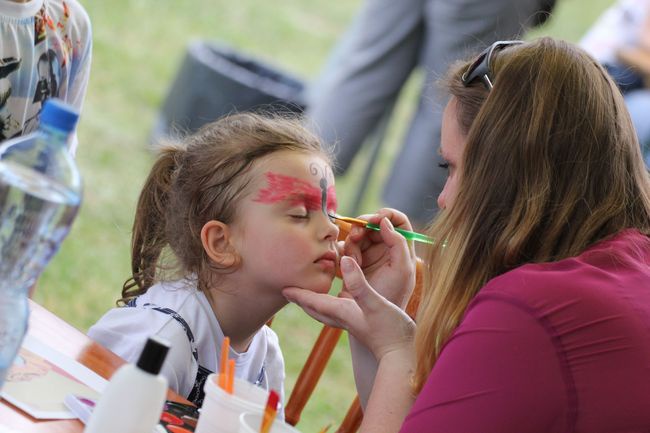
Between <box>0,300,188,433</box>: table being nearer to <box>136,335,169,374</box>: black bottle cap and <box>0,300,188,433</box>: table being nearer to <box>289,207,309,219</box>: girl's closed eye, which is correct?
<box>136,335,169,374</box>: black bottle cap

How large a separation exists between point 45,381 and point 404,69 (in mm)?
3200

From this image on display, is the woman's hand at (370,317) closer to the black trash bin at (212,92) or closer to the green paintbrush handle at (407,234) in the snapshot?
the green paintbrush handle at (407,234)

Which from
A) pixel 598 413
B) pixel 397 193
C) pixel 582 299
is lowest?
pixel 397 193

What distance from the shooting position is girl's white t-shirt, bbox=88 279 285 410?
1.63 meters

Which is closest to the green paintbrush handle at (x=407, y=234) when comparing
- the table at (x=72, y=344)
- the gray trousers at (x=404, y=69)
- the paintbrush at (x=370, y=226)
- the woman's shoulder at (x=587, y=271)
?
the paintbrush at (x=370, y=226)

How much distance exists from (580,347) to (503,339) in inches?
4.1

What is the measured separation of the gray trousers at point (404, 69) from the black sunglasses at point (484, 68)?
2213 mm

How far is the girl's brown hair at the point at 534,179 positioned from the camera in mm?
1422

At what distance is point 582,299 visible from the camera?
4.40ft

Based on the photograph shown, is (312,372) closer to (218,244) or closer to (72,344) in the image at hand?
(218,244)

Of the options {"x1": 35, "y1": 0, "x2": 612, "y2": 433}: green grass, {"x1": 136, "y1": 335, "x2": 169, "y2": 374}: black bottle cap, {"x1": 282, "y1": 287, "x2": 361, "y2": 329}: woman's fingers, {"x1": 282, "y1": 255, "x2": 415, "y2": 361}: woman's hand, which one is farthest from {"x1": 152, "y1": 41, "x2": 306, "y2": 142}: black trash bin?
{"x1": 136, "y1": 335, "x2": 169, "y2": 374}: black bottle cap

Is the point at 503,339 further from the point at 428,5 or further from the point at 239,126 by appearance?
the point at 428,5

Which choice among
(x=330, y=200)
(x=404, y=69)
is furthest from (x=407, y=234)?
(x=404, y=69)

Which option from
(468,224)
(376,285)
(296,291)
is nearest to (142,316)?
(296,291)
